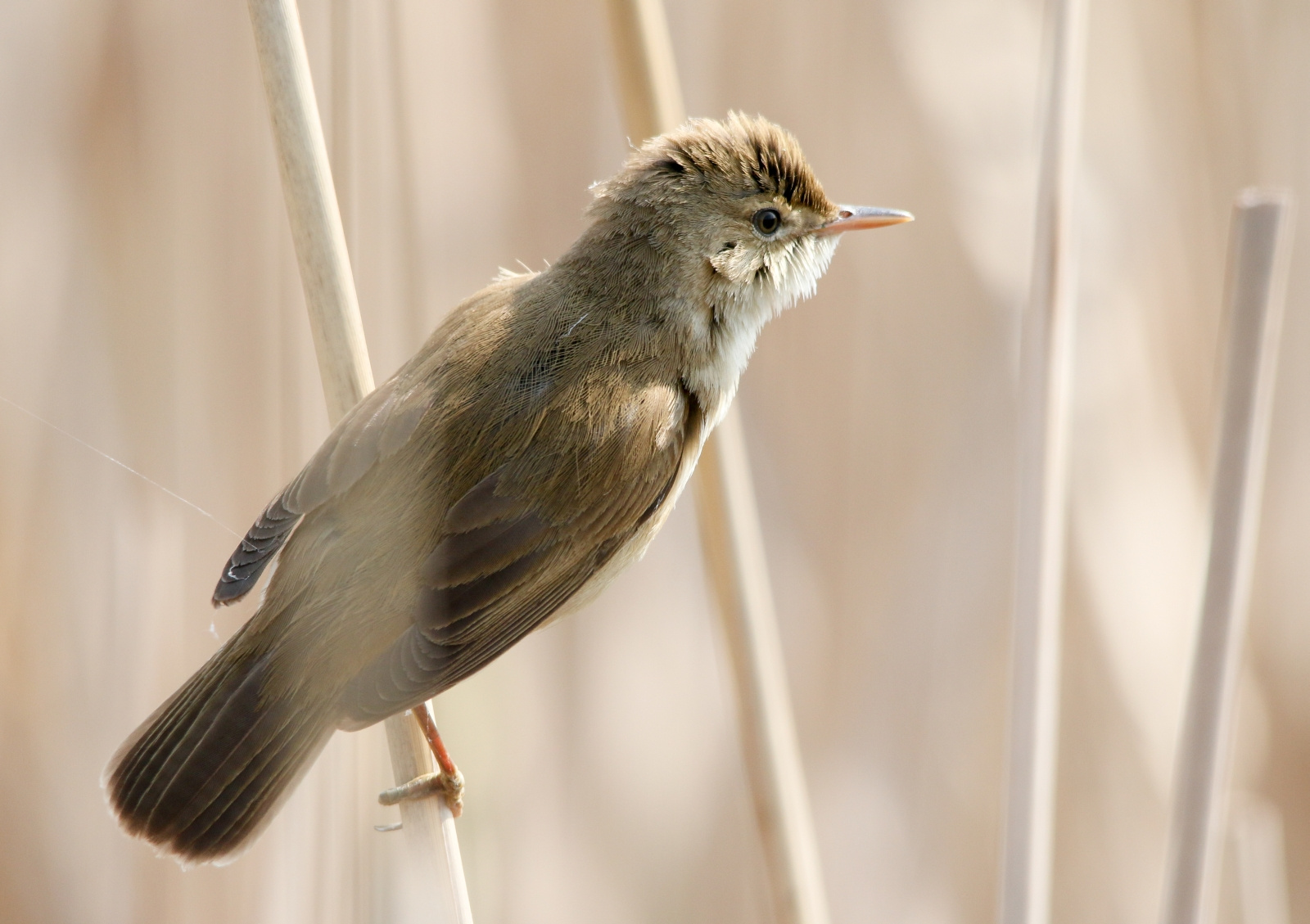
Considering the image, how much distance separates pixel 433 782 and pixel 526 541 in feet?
1.24

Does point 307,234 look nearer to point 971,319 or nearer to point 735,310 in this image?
point 735,310

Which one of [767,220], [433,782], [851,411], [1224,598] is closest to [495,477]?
[433,782]

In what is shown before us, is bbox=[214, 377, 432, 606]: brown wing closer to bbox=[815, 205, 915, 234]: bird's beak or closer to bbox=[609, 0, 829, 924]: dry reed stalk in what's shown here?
bbox=[609, 0, 829, 924]: dry reed stalk

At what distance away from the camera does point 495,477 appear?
5.87 ft

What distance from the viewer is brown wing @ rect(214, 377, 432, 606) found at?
1723 mm

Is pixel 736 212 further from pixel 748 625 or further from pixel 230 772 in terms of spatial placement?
pixel 230 772

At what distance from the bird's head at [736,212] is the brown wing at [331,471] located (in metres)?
0.52

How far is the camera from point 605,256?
2.01 meters

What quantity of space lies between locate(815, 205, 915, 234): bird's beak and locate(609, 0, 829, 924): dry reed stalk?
1.17 feet

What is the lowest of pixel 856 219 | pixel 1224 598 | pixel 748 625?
pixel 748 625

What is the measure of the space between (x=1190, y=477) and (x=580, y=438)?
1.54m

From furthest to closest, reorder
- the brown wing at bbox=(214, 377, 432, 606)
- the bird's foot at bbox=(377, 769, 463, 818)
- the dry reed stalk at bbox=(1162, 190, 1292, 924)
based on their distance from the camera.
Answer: the brown wing at bbox=(214, 377, 432, 606)
the bird's foot at bbox=(377, 769, 463, 818)
the dry reed stalk at bbox=(1162, 190, 1292, 924)

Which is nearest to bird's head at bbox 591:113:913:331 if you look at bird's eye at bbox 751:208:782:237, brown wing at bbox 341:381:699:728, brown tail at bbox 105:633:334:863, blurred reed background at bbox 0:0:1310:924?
bird's eye at bbox 751:208:782:237

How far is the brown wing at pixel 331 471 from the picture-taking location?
172cm
